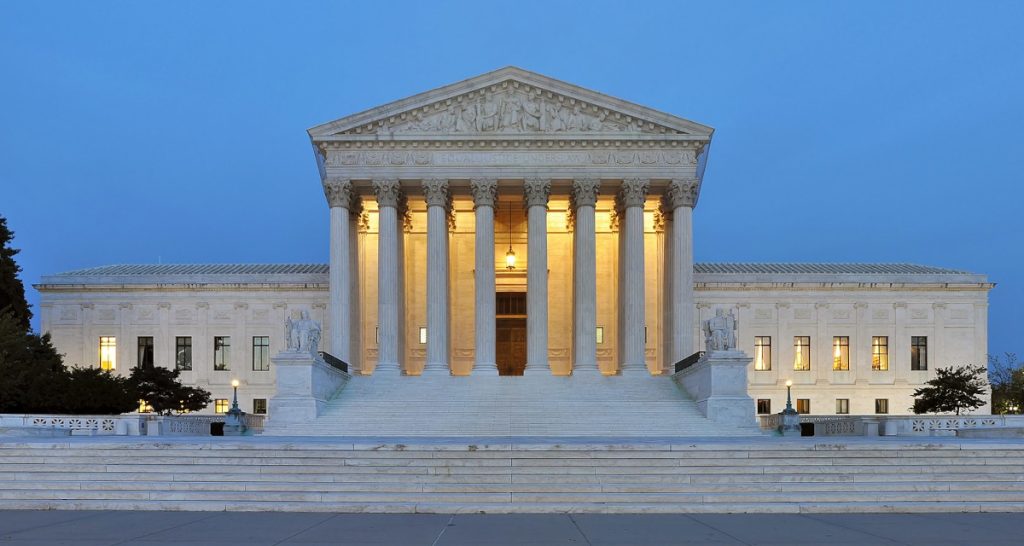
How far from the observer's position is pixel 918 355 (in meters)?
60.3

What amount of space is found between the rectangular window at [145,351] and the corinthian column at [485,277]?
25.8 meters

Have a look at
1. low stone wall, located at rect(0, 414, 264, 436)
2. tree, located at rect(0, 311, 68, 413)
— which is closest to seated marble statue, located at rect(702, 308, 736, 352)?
low stone wall, located at rect(0, 414, 264, 436)

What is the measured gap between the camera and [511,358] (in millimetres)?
56906

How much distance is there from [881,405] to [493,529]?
166ft

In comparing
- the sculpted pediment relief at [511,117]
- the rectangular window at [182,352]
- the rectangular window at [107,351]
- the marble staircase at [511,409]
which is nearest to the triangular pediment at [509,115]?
the sculpted pediment relief at [511,117]

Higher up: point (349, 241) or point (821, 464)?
point (349, 241)

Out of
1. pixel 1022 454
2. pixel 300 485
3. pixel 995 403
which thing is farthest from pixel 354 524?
pixel 995 403

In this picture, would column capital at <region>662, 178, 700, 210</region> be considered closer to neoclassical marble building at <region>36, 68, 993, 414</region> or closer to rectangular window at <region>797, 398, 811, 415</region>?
neoclassical marble building at <region>36, 68, 993, 414</region>

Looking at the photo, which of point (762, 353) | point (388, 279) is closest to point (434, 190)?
point (388, 279)

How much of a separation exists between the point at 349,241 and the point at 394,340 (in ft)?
19.9

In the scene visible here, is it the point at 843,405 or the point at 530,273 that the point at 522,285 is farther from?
the point at 843,405

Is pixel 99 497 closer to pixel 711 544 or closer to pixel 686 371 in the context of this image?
pixel 711 544

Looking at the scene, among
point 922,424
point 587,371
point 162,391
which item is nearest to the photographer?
point 922,424

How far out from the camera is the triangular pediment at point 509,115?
47375 millimetres
